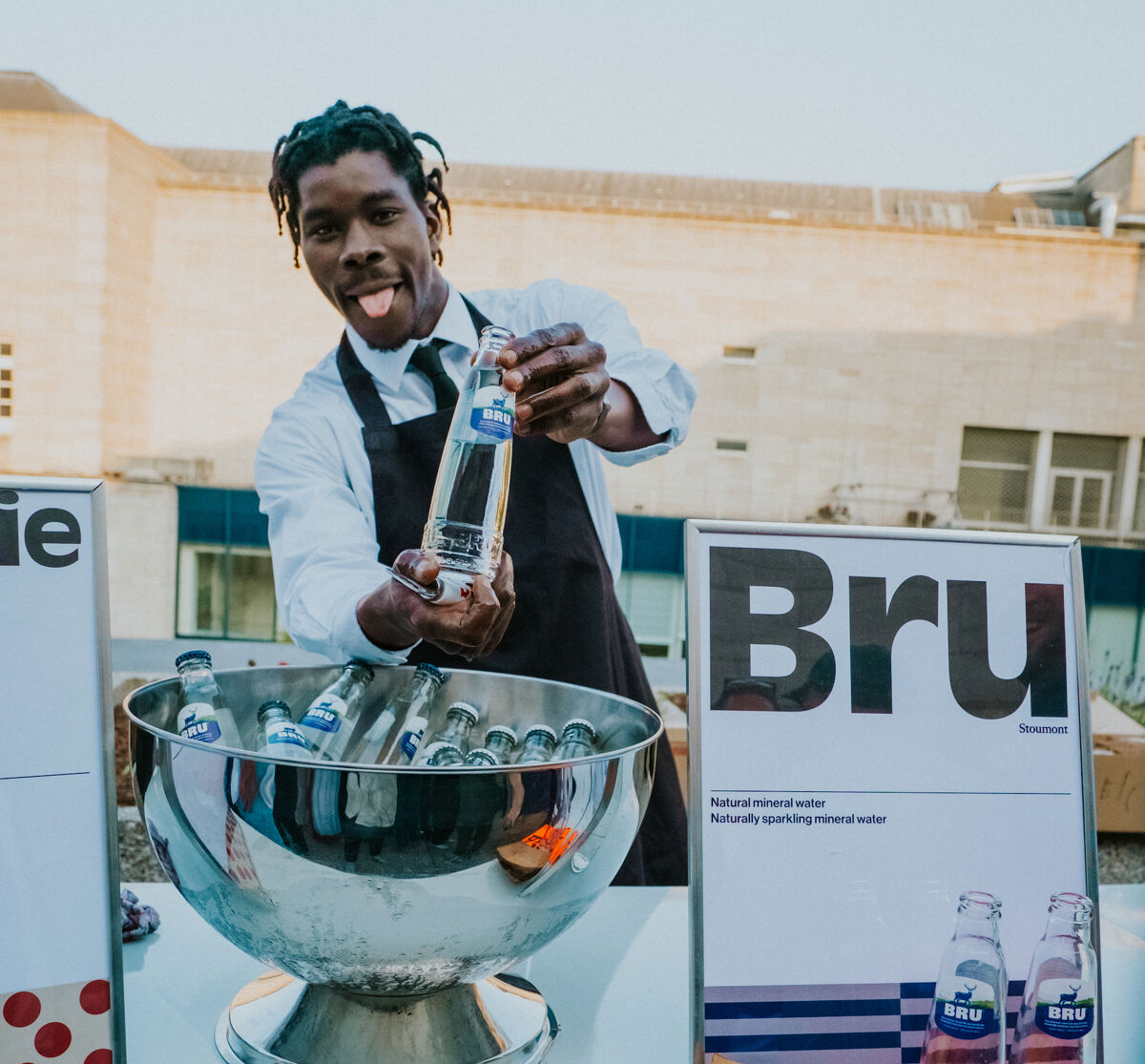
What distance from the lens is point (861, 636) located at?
0.59 metres

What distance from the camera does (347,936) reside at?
1.50ft

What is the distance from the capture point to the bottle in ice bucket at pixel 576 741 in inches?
24.6

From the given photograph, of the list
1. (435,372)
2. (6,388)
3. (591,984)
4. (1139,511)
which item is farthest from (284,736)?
(1139,511)

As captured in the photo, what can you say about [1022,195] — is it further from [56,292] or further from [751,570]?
[751,570]

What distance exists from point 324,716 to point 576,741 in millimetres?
178

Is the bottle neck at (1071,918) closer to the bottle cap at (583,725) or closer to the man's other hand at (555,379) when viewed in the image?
the bottle cap at (583,725)

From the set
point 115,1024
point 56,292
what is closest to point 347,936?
point 115,1024

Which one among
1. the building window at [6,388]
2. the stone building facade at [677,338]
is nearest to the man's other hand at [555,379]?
the stone building facade at [677,338]

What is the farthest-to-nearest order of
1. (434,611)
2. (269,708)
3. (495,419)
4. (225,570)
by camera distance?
(225,570) < (434,611) < (495,419) < (269,708)

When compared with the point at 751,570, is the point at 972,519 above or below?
above

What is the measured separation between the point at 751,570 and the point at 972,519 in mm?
14398

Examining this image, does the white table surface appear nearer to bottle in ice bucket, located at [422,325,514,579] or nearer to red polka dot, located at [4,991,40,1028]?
red polka dot, located at [4,991,40,1028]

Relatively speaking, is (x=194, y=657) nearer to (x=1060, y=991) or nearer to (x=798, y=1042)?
(x=798, y=1042)

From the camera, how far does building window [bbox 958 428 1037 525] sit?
13742mm
